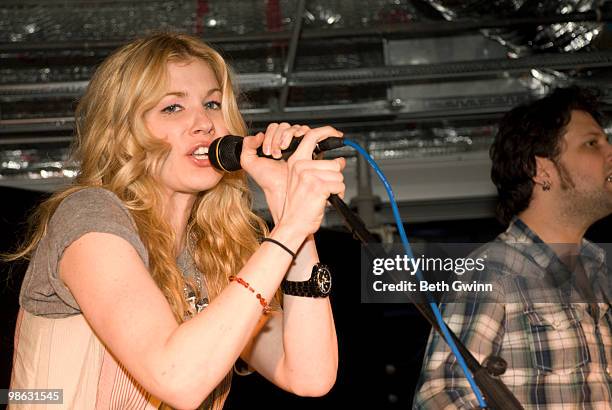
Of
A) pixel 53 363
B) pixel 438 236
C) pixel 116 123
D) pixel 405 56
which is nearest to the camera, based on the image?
pixel 53 363

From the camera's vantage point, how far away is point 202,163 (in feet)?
4.70

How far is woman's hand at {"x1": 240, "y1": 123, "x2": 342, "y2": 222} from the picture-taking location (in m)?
1.19

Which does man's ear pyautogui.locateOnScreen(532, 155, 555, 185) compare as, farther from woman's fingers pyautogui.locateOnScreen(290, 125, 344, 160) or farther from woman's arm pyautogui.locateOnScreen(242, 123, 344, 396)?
woman's fingers pyautogui.locateOnScreen(290, 125, 344, 160)

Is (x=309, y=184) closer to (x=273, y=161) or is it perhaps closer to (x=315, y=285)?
(x=273, y=161)

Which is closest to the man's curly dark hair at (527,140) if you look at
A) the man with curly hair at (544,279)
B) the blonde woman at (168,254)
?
the man with curly hair at (544,279)

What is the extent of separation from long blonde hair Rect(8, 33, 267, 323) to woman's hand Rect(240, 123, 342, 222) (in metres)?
0.24

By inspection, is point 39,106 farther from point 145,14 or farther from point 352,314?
point 352,314

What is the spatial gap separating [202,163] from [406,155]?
2393mm

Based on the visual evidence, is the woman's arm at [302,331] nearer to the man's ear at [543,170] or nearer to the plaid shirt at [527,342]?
the plaid shirt at [527,342]

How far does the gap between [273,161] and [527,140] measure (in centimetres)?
156

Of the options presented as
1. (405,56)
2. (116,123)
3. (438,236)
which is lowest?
(438,236)

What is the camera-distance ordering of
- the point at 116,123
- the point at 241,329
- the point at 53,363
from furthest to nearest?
the point at 116,123, the point at 53,363, the point at 241,329

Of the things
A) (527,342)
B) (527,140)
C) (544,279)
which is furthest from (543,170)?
(527,342)

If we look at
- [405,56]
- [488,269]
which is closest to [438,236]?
[405,56]
